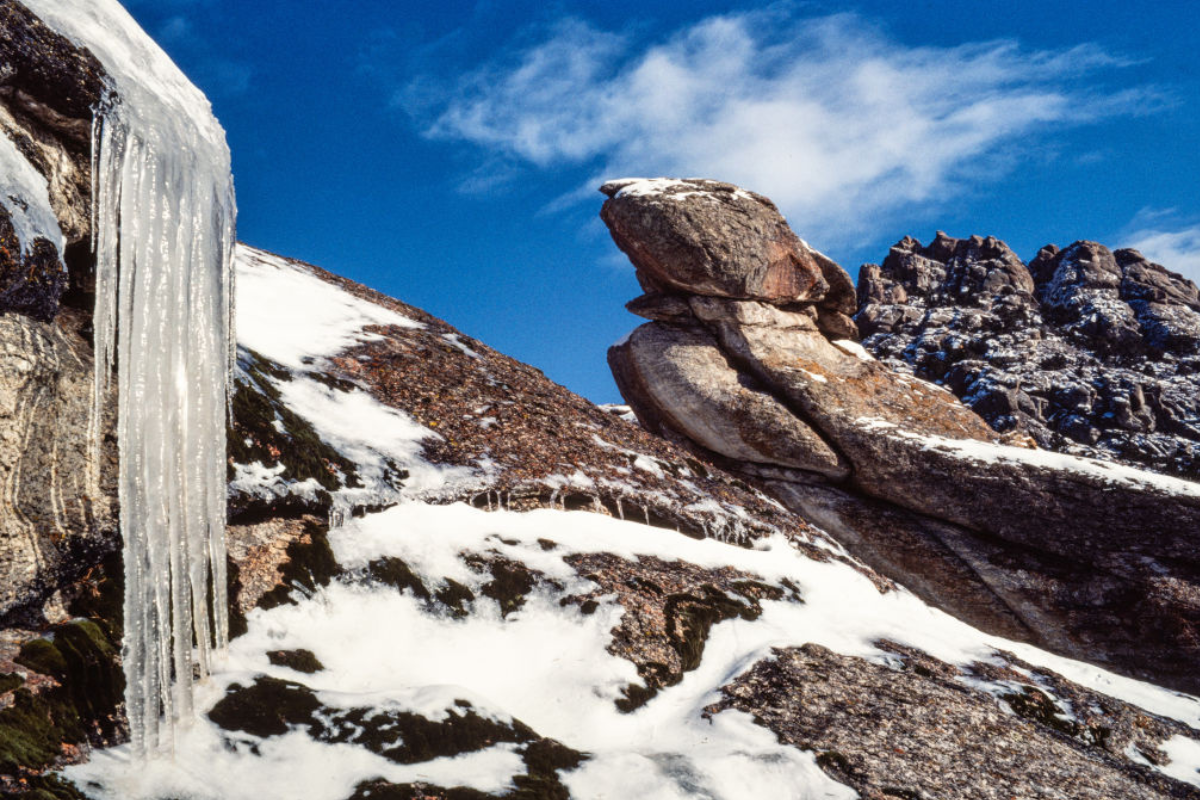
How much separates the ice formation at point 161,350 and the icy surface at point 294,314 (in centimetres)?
520

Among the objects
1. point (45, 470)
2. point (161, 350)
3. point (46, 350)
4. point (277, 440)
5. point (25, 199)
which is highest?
point (25, 199)

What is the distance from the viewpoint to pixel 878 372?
1995 cm

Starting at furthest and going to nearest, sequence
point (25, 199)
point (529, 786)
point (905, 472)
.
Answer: point (905, 472)
point (25, 199)
point (529, 786)

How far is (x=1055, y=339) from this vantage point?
49.7m

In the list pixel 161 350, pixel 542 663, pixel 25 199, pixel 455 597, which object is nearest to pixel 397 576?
pixel 455 597

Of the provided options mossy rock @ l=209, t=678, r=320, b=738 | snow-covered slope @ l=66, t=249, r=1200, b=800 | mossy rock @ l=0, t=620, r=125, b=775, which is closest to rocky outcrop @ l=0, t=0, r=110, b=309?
mossy rock @ l=0, t=620, r=125, b=775

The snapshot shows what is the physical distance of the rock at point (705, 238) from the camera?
781 inches

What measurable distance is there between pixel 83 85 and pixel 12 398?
2.90 metres

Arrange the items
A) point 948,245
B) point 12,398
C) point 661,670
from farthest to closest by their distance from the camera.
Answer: point 948,245
point 661,670
point 12,398

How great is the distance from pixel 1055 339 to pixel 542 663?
52.6 meters

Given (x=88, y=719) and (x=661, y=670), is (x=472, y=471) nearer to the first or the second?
(x=661, y=670)

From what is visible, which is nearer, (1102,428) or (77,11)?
(77,11)

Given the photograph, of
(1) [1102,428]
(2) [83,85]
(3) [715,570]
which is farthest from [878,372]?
(1) [1102,428]

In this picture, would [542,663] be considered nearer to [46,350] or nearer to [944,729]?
[944,729]
